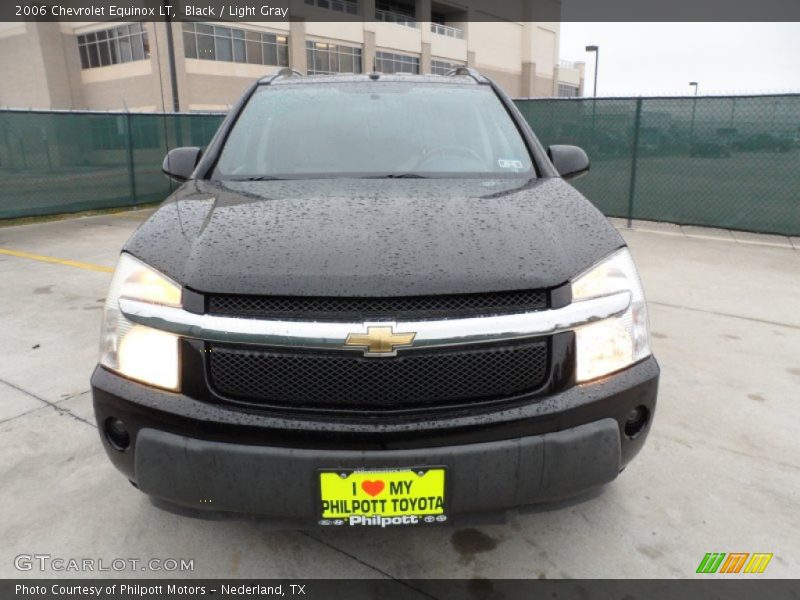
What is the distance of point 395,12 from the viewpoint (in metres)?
50.2

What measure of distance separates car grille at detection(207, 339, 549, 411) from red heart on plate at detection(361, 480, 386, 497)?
21 cm

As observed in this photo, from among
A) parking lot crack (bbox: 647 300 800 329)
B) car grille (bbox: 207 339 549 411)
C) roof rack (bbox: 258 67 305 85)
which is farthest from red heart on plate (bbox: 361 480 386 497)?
parking lot crack (bbox: 647 300 800 329)

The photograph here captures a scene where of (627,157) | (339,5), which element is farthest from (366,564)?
(339,5)

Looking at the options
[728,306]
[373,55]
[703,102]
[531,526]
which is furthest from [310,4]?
[531,526]

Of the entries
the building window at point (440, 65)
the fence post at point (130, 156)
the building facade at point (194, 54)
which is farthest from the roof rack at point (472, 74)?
the building window at point (440, 65)

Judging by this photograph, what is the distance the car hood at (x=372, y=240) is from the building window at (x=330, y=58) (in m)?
40.1

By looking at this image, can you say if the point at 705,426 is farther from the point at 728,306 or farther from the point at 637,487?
the point at 728,306

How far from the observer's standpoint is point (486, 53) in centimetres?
5553

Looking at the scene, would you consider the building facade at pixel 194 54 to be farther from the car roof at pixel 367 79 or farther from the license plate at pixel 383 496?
the license plate at pixel 383 496

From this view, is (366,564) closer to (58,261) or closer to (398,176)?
(398,176)

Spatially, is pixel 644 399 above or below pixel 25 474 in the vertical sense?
above

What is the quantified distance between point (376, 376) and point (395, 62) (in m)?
48.0

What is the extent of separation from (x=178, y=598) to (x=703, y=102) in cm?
941

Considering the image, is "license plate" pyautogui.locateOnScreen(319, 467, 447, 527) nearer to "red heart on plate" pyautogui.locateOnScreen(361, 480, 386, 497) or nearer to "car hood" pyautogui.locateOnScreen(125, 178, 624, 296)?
"red heart on plate" pyautogui.locateOnScreen(361, 480, 386, 497)
